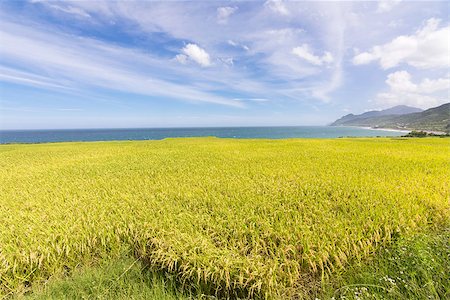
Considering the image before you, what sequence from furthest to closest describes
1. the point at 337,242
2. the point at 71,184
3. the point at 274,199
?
1. the point at 71,184
2. the point at 274,199
3. the point at 337,242

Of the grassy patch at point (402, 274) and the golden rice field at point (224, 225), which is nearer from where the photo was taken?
the grassy patch at point (402, 274)

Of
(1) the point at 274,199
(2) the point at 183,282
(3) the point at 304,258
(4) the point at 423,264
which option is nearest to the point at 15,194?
(2) the point at 183,282

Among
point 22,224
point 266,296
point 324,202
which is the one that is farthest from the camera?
point 324,202

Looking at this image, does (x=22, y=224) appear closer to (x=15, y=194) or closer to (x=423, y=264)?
(x=15, y=194)

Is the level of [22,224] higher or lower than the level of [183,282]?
higher

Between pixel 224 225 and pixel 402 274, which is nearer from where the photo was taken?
pixel 402 274

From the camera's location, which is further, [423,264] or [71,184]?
[71,184]

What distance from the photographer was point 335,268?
2.86 m

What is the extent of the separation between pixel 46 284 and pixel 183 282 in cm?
200

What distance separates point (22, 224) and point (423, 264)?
677 cm

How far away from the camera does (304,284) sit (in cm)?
272

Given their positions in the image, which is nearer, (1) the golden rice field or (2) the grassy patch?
(2) the grassy patch

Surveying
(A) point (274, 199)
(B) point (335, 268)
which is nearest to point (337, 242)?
(B) point (335, 268)

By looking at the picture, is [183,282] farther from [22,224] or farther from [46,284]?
[22,224]
